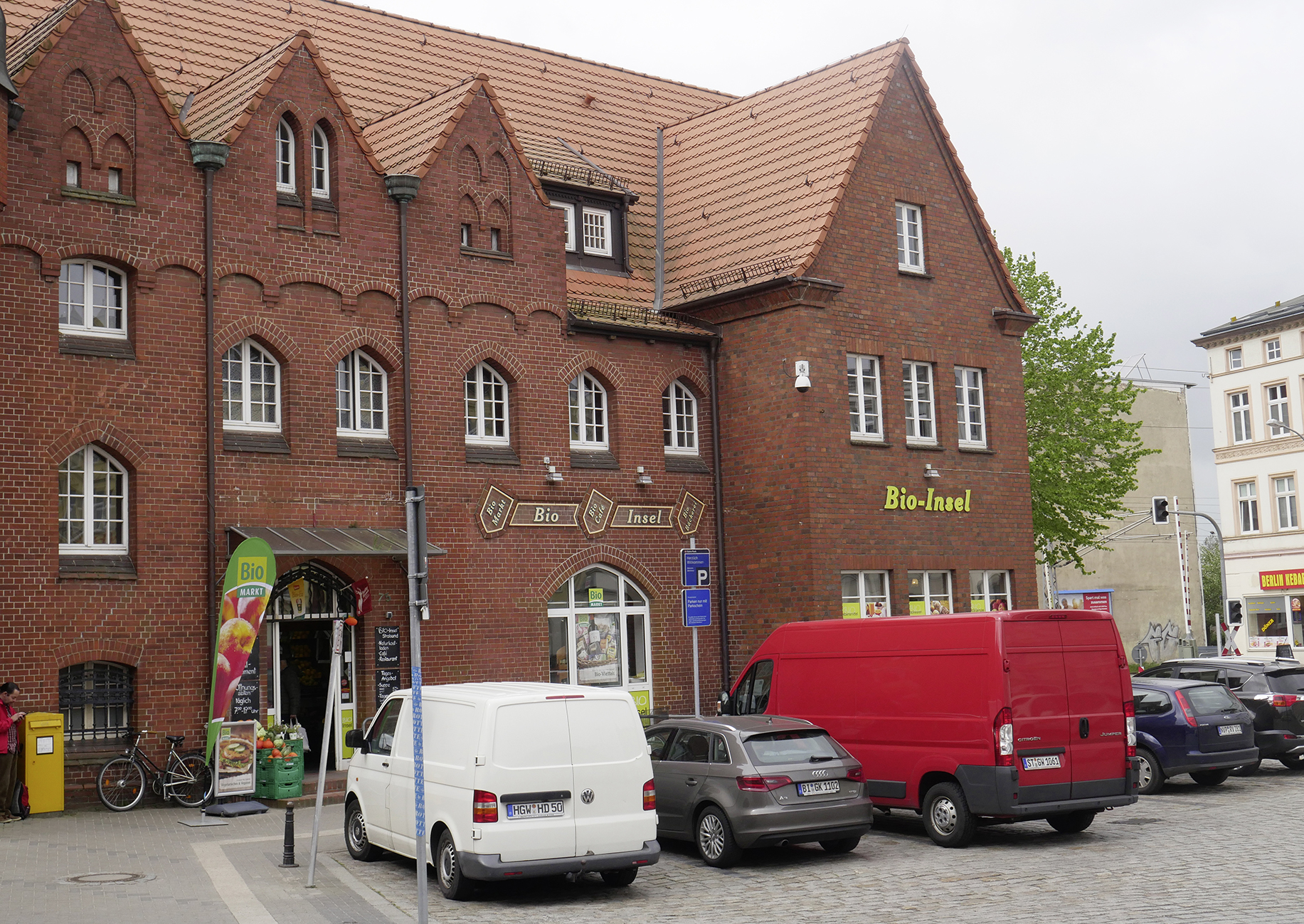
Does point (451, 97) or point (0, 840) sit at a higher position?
point (451, 97)

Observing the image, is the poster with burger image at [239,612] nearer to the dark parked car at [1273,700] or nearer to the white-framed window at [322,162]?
the white-framed window at [322,162]

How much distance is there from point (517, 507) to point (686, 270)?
6.66 meters

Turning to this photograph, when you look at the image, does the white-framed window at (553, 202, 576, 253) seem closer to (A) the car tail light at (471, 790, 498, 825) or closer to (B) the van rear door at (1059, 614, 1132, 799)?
(B) the van rear door at (1059, 614, 1132, 799)

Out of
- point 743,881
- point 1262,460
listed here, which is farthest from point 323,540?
point 1262,460

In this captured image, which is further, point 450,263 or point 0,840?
point 450,263

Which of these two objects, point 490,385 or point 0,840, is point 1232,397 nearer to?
point 490,385

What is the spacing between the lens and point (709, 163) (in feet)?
95.4

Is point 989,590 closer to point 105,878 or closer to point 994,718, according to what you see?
point 994,718

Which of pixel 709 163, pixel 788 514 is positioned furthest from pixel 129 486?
pixel 709 163

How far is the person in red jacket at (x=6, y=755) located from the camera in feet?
54.1

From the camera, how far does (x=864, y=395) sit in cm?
2536

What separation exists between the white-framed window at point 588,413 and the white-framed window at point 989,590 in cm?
791

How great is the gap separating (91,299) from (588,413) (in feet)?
27.5

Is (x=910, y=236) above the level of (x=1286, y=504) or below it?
above
